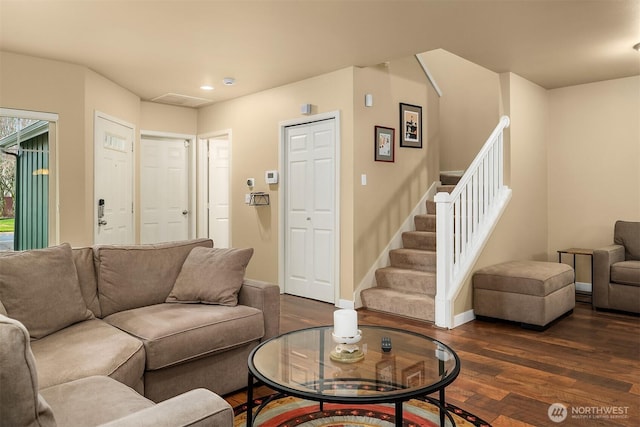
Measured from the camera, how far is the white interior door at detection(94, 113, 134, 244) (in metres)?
4.97

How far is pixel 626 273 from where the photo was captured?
4.31 m

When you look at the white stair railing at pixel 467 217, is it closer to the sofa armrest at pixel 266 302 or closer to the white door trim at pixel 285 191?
the white door trim at pixel 285 191

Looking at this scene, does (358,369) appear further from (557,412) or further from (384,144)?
(384,144)

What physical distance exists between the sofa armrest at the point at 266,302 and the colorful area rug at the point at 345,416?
448 millimetres

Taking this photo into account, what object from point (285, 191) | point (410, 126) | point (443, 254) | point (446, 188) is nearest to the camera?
point (443, 254)

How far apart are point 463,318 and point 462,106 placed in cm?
320

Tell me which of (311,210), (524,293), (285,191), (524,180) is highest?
(524,180)

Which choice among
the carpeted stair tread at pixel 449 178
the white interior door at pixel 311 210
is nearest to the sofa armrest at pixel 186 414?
the white interior door at pixel 311 210

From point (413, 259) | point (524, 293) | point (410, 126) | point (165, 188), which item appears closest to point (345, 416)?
point (524, 293)

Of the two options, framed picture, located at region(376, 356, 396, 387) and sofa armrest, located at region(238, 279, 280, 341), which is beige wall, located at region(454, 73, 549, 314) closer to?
sofa armrest, located at region(238, 279, 280, 341)

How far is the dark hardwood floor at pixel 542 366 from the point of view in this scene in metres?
2.39

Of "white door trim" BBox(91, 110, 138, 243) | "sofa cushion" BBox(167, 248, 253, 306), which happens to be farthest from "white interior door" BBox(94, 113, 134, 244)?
"sofa cushion" BBox(167, 248, 253, 306)

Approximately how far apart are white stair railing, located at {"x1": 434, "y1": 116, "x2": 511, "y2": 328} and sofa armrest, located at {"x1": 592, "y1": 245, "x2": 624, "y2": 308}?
1.01m

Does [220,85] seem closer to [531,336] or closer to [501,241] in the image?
[501,241]
